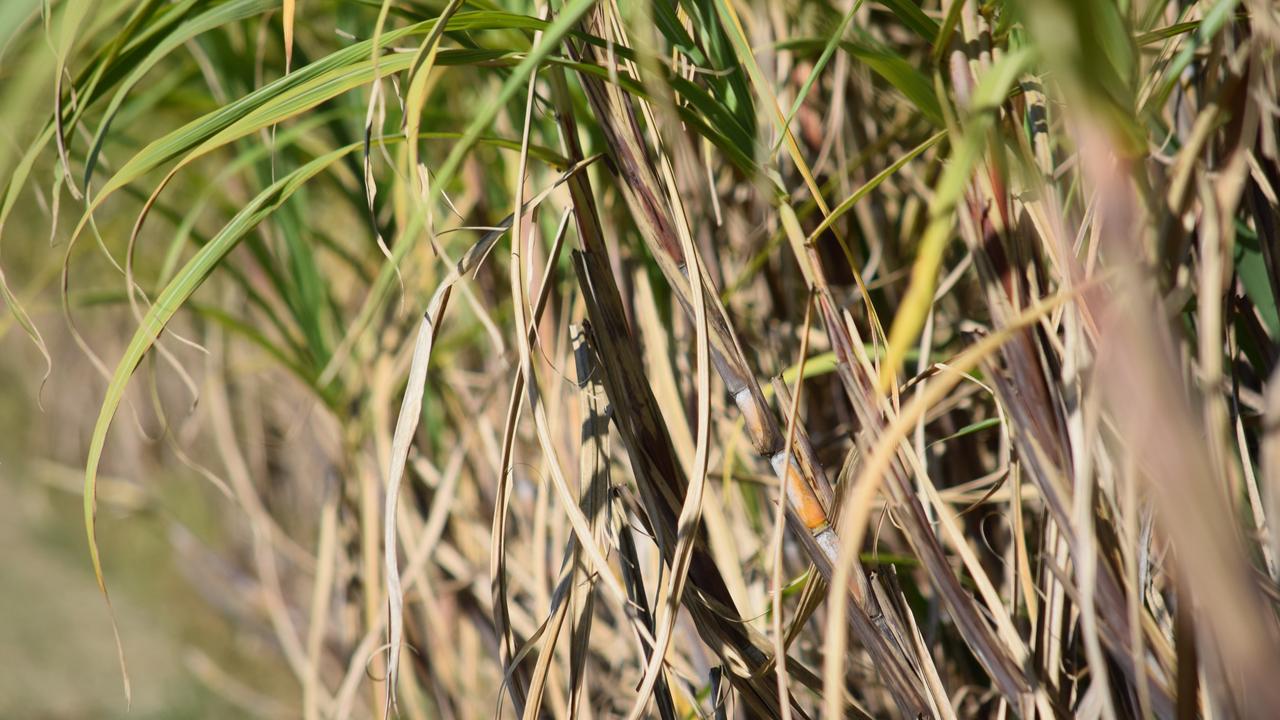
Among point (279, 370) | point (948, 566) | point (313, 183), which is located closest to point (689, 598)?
point (948, 566)

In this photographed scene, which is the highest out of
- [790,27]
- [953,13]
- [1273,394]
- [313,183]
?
[313,183]

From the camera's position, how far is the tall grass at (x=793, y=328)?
229 mm

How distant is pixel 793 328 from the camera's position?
0.56 meters

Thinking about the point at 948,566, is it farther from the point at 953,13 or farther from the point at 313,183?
the point at 313,183

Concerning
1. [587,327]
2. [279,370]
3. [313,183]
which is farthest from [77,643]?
[587,327]

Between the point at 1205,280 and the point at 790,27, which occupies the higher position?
the point at 790,27

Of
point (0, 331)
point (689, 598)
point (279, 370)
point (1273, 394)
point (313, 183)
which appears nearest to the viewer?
point (1273, 394)

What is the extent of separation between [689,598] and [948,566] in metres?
0.10

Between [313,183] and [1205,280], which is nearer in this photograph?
[1205,280]

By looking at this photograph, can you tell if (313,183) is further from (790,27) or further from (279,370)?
(790,27)

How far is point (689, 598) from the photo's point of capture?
1.09 ft

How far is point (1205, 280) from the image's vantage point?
0.25 m

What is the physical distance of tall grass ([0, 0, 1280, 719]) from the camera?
0.23 meters

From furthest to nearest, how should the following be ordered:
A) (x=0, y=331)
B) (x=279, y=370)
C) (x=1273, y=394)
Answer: (x=279, y=370), (x=0, y=331), (x=1273, y=394)
